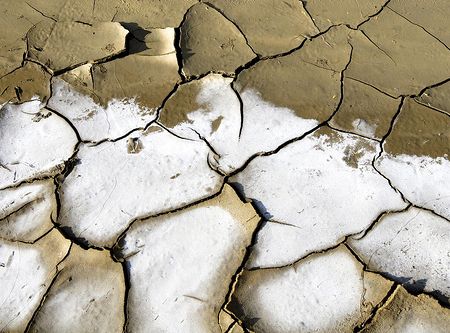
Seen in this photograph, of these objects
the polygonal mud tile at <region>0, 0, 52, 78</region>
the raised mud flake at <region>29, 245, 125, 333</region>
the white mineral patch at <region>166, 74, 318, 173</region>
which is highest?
the polygonal mud tile at <region>0, 0, 52, 78</region>

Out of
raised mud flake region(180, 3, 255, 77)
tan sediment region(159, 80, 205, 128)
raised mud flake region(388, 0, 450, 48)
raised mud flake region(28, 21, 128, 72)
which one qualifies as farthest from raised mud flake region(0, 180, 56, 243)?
raised mud flake region(388, 0, 450, 48)

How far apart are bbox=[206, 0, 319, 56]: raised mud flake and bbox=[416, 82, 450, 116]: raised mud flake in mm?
868

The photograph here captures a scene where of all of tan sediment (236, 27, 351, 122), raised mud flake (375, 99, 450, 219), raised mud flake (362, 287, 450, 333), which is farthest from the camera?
tan sediment (236, 27, 351, 122)

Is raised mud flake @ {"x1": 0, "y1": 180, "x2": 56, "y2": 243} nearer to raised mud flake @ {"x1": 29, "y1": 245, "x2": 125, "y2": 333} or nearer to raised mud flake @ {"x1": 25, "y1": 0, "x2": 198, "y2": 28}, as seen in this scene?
raised mud flake @ {"x1": 29, "y1": 245, "x2": 125, "y2": 333}

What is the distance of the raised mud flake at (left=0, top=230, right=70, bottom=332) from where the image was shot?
2352 mm

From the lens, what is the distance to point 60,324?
7.66ft

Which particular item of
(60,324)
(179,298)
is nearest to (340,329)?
(179,298)

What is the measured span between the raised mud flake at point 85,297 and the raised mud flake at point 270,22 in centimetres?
175

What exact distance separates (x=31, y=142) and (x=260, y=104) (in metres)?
1.44

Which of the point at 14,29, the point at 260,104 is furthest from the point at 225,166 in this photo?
the point at 14,29

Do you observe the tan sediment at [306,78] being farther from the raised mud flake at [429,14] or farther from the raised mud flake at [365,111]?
the raised mud flake at [429,14]

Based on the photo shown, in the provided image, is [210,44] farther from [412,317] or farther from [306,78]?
[412,317]

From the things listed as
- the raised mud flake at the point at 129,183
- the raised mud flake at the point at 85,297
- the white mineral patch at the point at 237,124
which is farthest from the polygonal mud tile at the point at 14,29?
the raised mud flake at the point at 85,297

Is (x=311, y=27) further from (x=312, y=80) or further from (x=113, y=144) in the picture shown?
(x=113, y=144)
